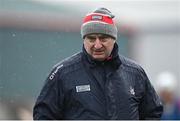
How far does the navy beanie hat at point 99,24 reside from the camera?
619 centimetres

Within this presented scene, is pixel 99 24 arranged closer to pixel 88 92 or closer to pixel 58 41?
pixel 88 92

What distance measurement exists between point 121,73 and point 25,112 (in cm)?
446

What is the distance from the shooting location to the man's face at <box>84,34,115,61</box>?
6.14m

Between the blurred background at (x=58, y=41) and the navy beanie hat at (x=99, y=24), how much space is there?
101 centimetres

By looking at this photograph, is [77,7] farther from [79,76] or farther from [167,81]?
[79,76]

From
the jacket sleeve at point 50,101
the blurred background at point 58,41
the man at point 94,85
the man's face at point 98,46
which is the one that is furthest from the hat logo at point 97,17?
the blurred background at point 58,41

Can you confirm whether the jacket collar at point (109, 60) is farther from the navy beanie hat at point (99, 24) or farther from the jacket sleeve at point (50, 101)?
the jacket sleeve at point (50, 101)

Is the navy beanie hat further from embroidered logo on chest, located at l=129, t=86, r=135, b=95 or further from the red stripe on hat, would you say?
embroidered logo on chest, located at l=129, t=86, r=135, b=95

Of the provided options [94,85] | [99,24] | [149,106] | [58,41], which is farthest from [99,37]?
[58,41]

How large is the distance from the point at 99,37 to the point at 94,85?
12.3 inches

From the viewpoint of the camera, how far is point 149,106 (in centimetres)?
646

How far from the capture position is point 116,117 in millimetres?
6113

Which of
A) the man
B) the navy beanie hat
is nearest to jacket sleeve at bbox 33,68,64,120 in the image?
the man

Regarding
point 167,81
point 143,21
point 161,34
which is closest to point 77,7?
point 161,34
